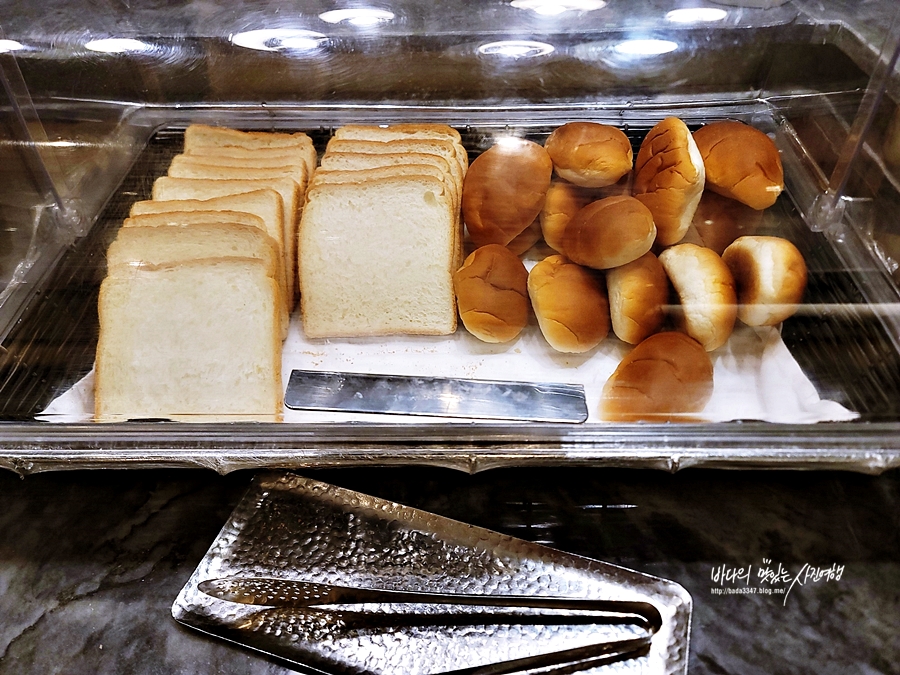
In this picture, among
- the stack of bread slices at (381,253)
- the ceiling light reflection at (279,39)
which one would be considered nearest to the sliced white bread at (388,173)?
the stack of bread slices at (381,253)

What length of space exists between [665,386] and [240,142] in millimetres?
1111

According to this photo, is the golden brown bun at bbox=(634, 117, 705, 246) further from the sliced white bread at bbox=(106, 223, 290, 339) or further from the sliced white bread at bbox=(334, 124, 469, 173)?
the sliced white bread at bbox=(106, 223, 290, 339)

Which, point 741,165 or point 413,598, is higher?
point 741,165

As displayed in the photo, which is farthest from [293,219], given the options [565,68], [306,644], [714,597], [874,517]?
[874,517]

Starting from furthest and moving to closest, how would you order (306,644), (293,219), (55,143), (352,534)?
(55,143) < (293,219) < (352,534) < (306,644)

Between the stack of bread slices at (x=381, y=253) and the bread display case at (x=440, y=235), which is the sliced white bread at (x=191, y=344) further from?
the stack of bread slices at (x=381, y=253)

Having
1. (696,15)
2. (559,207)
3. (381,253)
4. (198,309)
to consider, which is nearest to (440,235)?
(381,253)

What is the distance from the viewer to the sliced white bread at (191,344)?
1067mm

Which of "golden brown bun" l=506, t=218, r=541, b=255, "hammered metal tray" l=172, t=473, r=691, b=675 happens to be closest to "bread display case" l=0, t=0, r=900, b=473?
"golden brown bun" l=506, t=218, r=541, b=255

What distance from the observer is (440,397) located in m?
1.06

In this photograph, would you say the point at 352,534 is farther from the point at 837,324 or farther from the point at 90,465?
the point at 837,324

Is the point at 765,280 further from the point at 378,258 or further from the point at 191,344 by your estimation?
the point at 191,344

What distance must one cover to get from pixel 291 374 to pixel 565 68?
0.96 metres

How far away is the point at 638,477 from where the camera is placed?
1.11 meters
